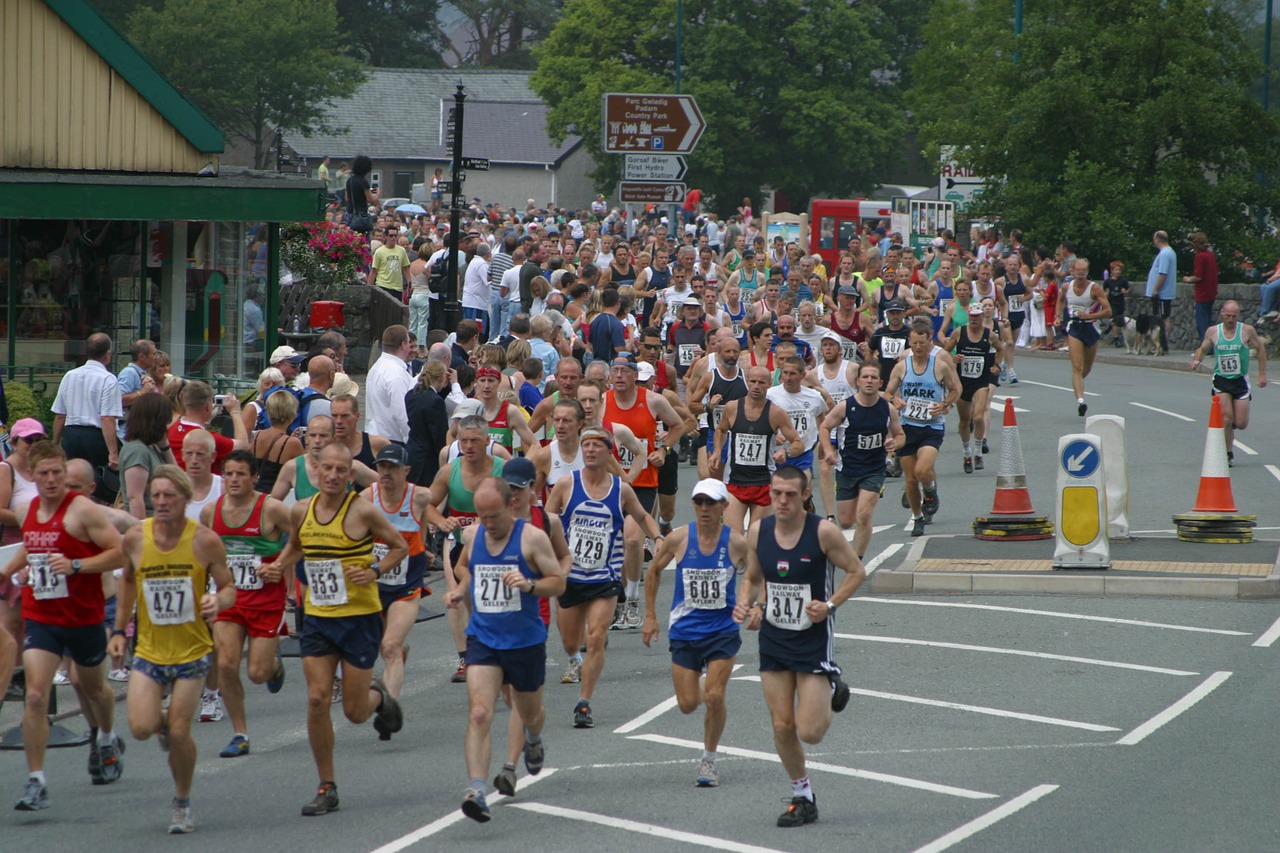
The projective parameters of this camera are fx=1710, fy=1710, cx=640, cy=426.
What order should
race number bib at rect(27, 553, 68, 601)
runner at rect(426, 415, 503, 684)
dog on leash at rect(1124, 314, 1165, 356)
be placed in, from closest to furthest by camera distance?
race number bib at rect(27, 553, 68, 601) < runner at rect(426, 415, 503, 684) < dog on leash at rect(1124, 314, 1165, 356)

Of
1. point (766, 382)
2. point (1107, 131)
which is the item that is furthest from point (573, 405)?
point (1107, 131)

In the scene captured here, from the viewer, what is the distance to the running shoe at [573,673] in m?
11.4

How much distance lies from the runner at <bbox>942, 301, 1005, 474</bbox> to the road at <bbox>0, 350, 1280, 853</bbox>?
6054 mm

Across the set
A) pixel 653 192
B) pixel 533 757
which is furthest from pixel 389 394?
pixel 653 192

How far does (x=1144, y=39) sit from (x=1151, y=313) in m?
6.40

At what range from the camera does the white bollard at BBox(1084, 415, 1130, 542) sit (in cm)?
1566

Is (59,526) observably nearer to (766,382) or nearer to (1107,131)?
(766,382)

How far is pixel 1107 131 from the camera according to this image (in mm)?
36750

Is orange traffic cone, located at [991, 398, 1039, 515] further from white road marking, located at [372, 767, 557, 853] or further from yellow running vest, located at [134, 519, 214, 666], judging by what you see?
yellow running vest, located at [134, 519, 214, 666]

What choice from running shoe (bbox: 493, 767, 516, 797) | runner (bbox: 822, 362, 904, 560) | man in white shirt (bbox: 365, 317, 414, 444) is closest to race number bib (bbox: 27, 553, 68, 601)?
running shoe (bbox: 493, 767, 516, 797)

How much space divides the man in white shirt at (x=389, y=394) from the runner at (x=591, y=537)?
Answer: 11.9 feet

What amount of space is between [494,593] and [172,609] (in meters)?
1.60

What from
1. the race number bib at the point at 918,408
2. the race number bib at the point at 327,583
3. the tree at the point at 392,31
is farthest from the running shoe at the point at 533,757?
the tree at the point at 392,31

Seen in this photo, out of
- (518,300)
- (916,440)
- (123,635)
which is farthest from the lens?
(518,300)
